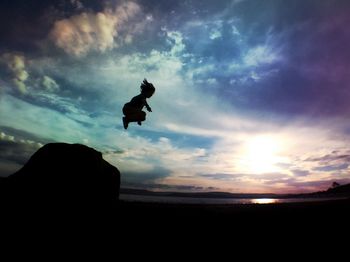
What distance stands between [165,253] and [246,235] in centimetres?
345

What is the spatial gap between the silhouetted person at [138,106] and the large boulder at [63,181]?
2.66 m

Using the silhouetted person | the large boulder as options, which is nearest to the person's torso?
the silhouetted person

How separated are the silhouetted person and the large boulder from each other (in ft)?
8.74

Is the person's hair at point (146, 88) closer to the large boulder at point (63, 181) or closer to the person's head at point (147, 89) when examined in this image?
the person's head at point (147, 89)

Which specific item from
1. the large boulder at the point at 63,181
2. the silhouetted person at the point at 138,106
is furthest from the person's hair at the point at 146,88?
the large boulder at the point at 63,181

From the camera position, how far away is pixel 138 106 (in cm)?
1330

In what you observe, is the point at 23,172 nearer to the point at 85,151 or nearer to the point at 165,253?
the point at 85,151

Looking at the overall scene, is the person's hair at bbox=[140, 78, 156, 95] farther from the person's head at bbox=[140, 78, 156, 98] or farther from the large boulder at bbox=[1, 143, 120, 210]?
the large boulder at bbox=[1, 143, 120, 210]

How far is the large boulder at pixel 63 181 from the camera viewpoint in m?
9.62

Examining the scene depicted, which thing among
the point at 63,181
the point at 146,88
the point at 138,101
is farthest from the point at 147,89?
the point at 63,181

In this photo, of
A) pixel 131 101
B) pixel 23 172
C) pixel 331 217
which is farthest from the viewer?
pixel 131 101

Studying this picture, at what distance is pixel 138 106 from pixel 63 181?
517 centimetres

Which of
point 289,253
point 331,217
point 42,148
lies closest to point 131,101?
point 42,148

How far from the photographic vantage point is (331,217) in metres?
12.5
